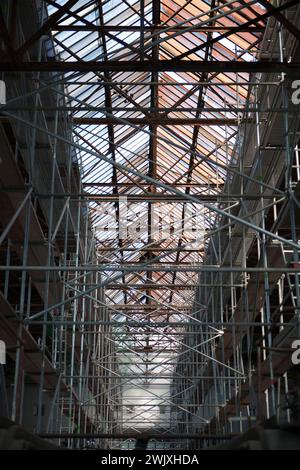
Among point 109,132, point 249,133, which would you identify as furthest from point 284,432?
point 109,132

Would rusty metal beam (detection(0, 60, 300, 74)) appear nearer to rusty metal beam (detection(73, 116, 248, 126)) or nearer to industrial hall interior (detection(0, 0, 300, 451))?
industrial hall interior (detection(0, 0, 300, 451))

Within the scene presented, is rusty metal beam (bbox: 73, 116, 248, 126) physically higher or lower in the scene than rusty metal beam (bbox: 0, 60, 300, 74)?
higher

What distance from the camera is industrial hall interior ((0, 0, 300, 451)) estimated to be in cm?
931

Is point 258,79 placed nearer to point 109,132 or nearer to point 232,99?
point 232,99

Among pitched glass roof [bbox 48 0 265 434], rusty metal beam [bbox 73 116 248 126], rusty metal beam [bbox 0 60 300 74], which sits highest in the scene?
pitched glass roof [bbox 48 0 265 434]

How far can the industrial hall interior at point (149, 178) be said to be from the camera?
30.6 feet

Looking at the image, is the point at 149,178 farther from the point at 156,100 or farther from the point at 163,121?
the point at 156,100

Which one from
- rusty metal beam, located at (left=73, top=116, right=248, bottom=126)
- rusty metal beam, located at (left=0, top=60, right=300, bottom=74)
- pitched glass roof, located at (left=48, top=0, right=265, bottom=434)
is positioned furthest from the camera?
rusty metal beam, located at (left=73, top=116, right=248, bottom=126)

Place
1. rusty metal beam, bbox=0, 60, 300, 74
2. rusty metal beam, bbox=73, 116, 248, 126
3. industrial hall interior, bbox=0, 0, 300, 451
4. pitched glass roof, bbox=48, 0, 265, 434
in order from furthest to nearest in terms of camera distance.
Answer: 1. rusty metal beam, bbox=73, 116, 248, 126
2. pitched glass roof, bbox=48, 0, 265, 434
3. industrial hall interior, bbox=0, 0, 300, 451
4. rusty metal beam, bbox=0, 60, 300, 74

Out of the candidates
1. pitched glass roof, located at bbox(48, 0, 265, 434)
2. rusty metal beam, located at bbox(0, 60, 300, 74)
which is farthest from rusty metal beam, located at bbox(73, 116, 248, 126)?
rusty metal beam, located at bbox(0, 60, 300, 74)

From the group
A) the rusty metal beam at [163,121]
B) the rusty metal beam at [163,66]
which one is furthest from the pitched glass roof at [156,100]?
the rusty metal beam at [163,66]

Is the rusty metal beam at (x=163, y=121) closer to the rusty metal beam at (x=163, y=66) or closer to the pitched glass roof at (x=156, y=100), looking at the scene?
the pitched glass roof at (x=156, y=100)

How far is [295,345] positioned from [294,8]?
17.3 feet
